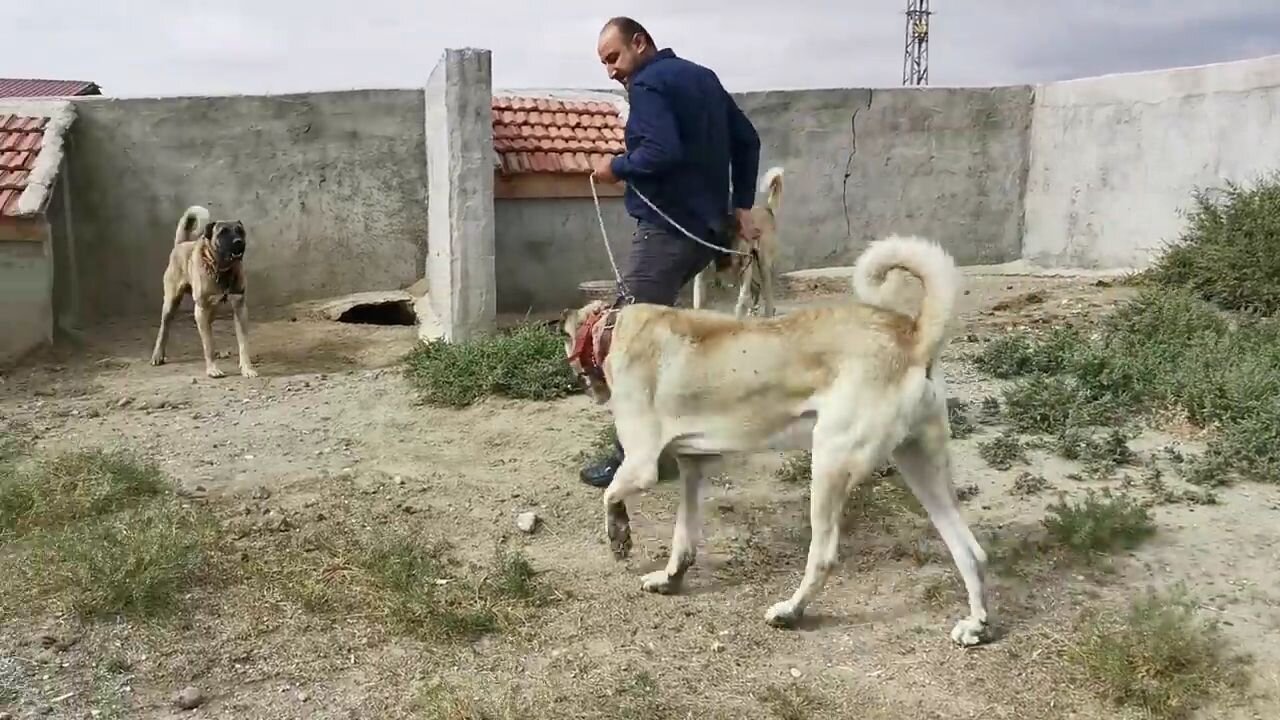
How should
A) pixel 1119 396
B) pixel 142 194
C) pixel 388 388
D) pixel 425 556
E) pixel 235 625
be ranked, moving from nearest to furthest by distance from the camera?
pixel 235 625
pixel 425 556
pixel 1119 396
pixel 388 388
pixel 142 194

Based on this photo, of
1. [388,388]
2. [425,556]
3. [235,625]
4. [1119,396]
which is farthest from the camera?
[388,388]

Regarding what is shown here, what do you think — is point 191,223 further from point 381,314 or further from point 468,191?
point 468,191

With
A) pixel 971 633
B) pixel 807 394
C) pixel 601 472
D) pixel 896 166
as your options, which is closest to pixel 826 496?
pixel 807 394

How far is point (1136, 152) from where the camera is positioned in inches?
406

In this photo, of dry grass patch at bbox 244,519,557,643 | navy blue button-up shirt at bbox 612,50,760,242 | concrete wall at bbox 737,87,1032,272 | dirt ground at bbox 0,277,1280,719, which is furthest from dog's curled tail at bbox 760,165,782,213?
dry grass patch at bbox 244,519,557,643

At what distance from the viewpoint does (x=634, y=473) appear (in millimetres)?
3572

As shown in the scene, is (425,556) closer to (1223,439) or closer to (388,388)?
(388,388)

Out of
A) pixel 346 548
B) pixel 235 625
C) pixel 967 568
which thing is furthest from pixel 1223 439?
pixel 235 625

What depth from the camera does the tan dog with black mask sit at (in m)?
7.31

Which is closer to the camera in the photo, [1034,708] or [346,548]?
[1034,708]

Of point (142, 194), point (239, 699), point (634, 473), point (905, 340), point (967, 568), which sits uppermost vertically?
point (142, 194)

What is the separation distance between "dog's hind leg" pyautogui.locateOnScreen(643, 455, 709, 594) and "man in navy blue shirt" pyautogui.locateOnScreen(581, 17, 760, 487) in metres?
0.86

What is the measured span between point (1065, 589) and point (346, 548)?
2.69m

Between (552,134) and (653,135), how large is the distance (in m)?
5.48
